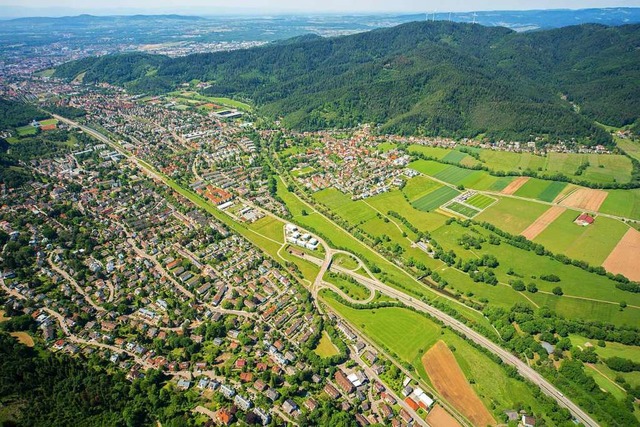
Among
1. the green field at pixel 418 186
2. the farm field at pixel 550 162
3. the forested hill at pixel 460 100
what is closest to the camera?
the green field at pixel 418 186

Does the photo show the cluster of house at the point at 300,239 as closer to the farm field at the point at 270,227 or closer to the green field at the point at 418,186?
the farm field at the point at 270,227

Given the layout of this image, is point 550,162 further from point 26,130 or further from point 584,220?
point 26,130

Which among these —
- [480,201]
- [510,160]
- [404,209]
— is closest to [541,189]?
[480,201]

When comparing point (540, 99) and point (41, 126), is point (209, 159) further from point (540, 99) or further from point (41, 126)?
point (540, 99)

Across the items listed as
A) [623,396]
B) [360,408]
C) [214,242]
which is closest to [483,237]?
[623,396]

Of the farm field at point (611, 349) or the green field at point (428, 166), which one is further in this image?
the green field at point (428, 166)

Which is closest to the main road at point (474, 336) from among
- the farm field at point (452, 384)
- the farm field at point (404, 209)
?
the farm field at point (452, 384)
